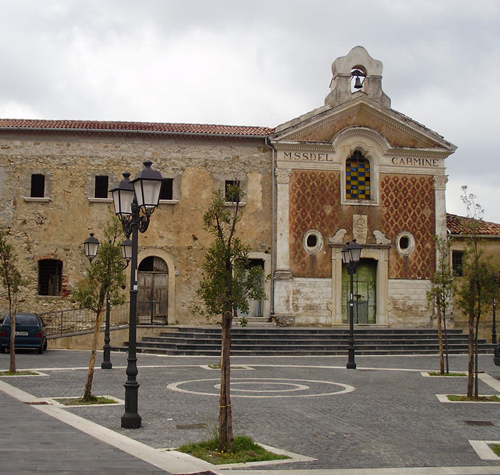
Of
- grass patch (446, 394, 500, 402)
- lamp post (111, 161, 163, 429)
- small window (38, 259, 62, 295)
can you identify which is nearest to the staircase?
small window (38, 259, 62, 295)

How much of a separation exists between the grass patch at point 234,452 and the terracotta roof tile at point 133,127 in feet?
70.0

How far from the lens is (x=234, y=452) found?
8.48 m

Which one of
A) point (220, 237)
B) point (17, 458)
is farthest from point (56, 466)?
point (220, 237)

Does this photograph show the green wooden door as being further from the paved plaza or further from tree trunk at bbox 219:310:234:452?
tree trunk at bbox 219:310:234:452

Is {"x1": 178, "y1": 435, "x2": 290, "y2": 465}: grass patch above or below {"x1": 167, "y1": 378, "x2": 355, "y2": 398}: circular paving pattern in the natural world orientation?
above

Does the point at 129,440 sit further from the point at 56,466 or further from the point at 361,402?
the point at 361,402

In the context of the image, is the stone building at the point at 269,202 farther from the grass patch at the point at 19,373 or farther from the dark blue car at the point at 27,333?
the grass patch at the point at 19,373

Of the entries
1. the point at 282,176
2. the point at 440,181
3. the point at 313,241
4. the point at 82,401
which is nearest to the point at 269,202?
the point at 282,176

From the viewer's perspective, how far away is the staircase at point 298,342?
82.2ft

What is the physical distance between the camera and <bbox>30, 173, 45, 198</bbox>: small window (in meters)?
28.8

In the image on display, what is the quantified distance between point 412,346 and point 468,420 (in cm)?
1511

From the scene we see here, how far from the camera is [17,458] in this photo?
7883 millimetres

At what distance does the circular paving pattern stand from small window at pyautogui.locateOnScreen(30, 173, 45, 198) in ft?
48.4

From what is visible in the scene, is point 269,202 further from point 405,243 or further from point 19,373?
point 19,373
